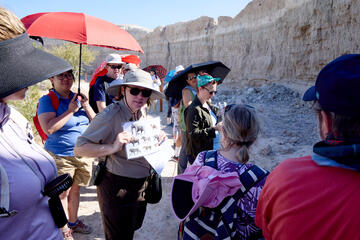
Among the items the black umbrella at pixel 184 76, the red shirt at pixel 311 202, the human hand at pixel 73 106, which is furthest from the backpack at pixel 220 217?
the black umbrella at pixel 184 76

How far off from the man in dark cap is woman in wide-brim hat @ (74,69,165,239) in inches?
50.3

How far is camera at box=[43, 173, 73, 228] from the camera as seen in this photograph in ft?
3.77

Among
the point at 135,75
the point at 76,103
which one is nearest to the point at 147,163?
the point at 135,75

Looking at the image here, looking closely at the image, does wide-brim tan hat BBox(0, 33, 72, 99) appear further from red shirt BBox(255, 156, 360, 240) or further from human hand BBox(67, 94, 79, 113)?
human hand BBox(67, 94, 79, 113)

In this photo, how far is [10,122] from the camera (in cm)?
114

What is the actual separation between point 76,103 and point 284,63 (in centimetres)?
1336

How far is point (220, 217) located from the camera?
142 centimetres

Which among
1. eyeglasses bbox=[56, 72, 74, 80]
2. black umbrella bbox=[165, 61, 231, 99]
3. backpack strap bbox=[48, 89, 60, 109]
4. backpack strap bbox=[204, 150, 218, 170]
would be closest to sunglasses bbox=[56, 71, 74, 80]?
eyeglasses bbox=[56, 72, 74, 80]

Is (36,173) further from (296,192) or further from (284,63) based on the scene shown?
(284,63)

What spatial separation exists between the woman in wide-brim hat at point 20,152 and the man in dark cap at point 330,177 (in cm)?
110

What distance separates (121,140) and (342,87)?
147 centimetres

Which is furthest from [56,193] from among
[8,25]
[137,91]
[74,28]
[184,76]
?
[184,76]

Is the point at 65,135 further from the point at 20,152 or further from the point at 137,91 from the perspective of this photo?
the point at 20,152

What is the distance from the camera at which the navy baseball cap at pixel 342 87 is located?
78cm
